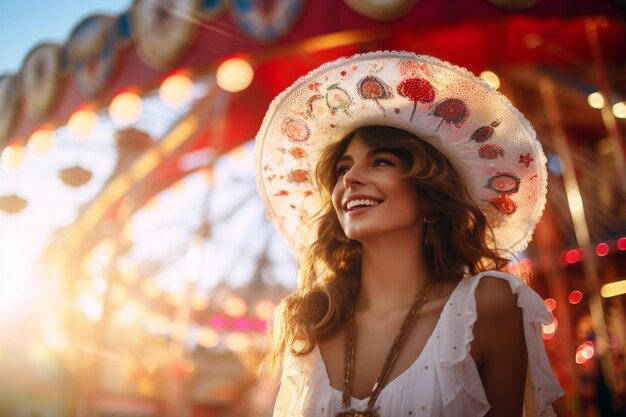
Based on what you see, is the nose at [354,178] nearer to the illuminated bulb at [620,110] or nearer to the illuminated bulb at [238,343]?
the illuminated bulb at [620,110]

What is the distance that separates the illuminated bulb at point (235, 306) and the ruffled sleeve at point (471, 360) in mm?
17200

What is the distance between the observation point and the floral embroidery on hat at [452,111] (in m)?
1.74

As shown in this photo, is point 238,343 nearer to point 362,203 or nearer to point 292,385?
point 292,385

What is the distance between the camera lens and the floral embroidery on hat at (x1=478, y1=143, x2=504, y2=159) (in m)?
1.81

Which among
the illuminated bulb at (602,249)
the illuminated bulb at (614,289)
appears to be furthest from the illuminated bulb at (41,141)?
the illuminated bulb at (614,289)

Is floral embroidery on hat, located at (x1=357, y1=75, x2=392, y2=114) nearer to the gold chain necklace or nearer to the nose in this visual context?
the nose

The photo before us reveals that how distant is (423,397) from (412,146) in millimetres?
779

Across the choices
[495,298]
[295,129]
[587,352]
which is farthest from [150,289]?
[495,298]

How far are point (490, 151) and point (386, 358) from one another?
2.49 feet

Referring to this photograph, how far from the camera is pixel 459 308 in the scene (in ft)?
4.94

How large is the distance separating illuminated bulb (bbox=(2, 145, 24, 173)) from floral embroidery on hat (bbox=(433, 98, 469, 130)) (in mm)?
7613

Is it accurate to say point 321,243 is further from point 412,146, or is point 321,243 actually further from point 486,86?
point 486,86

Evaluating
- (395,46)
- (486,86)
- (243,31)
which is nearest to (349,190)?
(486,86)

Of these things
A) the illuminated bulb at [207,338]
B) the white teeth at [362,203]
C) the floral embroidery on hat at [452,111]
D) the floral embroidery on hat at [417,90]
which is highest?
the illuminated bulb at [207,338]
